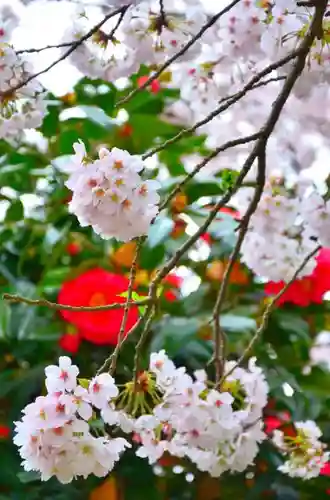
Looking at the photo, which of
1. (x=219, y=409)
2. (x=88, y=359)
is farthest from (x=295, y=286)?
(x=219, y=409)

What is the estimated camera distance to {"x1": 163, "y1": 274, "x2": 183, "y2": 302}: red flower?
0.78 m

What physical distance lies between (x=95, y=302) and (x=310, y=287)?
211 mm

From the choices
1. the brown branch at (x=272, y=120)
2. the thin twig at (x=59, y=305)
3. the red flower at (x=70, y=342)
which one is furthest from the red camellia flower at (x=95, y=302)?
the thin twig at (x=59, y=305)

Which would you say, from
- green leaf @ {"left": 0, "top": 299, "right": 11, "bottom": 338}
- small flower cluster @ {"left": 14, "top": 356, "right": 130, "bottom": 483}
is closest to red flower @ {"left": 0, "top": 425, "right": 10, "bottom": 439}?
green leaf @ {"left": 0, "top": 299, "right": 11, "bottom": 338}

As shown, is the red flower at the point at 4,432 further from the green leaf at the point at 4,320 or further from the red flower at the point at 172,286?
the red flower at the point at 172,286

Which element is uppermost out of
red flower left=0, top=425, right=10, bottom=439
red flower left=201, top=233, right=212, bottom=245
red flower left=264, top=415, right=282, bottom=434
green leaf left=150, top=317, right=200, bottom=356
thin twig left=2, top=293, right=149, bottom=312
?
red flower left=201, top=233, right=212, bottom=245

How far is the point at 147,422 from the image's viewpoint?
0.44m

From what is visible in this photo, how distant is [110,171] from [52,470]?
0.15 metres

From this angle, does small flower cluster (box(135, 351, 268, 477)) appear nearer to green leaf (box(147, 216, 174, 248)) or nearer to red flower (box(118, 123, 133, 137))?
green leaf (box(147, 216, 174, 248))

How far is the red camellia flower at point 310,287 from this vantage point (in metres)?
0.79

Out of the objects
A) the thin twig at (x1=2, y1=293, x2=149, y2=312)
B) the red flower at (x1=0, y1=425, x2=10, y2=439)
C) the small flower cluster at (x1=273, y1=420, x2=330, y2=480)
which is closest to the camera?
the thin twig at (x1=2, y1=293, x2=149, y2=312)

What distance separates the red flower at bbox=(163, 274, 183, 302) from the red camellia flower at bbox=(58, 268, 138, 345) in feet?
0.18

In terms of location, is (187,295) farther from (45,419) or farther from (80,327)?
(45,419)

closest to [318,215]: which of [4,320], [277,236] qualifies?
[277,236]
